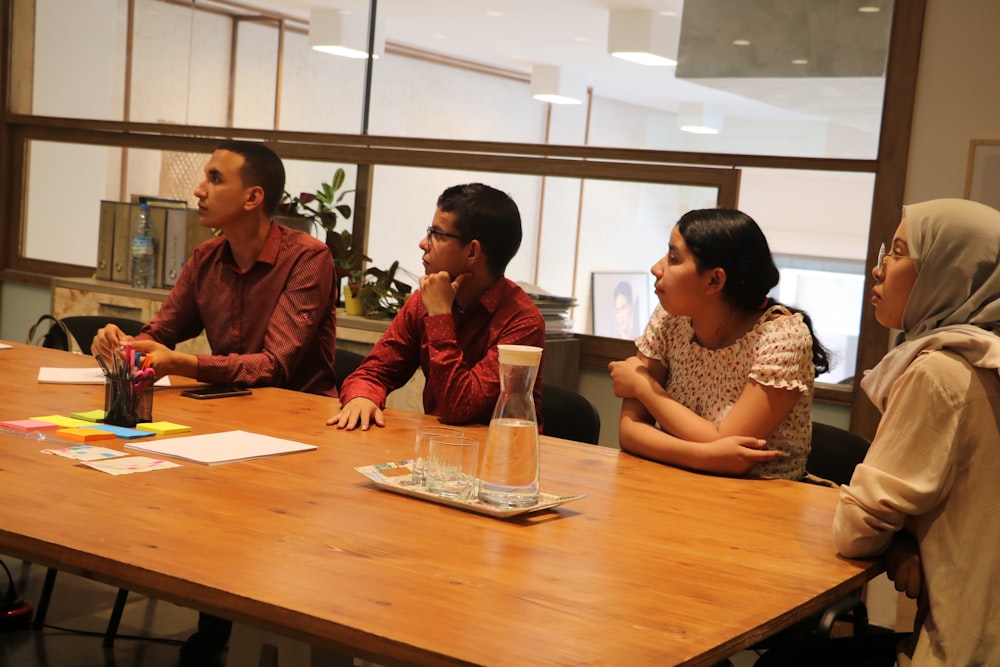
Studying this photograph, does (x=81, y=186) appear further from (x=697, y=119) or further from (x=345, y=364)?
(x=697, y=119)

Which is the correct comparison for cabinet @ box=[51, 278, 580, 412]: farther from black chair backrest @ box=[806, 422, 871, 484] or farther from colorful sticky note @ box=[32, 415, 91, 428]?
colorful sticky note @ box=[32, 415, 91, 428]

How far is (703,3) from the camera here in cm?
389

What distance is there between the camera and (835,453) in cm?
254

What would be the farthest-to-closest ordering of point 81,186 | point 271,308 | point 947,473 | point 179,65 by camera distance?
point 81,186
point 179,65
point 271,308
point 947,473

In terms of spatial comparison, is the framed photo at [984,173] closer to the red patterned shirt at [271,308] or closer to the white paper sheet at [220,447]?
the red patterned shirt at [271,308]

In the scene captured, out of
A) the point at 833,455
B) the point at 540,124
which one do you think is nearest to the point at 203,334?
the point at 540,124

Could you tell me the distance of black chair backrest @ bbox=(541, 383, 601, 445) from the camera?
2.83 metres

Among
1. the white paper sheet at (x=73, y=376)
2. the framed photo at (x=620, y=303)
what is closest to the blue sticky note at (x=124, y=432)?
the white paper sheet at (x=73, y=376)

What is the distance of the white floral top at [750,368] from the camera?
2158 millimetres

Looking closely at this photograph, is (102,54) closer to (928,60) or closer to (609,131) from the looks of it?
(609,131)

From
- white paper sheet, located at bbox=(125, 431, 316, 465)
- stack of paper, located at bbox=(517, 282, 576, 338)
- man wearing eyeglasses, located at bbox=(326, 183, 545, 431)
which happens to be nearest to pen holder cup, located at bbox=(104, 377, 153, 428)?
white paper sheet, located at bbox=(125, 431, 316, 465)

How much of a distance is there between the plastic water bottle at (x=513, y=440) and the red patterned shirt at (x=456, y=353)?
2.35 ft

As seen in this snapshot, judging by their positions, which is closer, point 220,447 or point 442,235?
point 220,447

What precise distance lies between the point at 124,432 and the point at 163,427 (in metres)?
0.10
